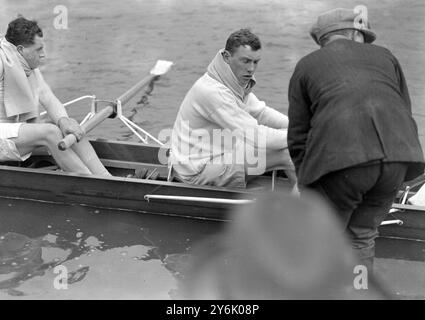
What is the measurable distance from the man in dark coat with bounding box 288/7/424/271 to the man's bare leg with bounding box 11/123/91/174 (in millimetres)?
2276

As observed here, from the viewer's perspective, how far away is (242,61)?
4816mm

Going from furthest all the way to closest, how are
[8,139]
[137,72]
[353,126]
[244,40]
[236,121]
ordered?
[137,72] → [8,139] → [236,121] → [244,40] → [353,126]

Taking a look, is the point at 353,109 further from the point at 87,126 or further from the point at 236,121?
the point at 87,126

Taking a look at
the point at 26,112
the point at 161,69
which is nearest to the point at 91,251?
the point at 26,112

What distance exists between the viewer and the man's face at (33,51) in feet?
17.7

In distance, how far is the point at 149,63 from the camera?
1037 centimetres

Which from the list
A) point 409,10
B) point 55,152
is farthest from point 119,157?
point 409,10

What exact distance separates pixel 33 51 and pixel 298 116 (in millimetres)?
2537

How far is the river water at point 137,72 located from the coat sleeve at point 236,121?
1.00 meters

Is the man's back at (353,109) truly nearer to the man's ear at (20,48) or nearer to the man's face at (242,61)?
the man's face at (242,61)

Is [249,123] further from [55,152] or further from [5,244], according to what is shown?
[5,244]

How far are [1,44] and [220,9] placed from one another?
24.0 ft

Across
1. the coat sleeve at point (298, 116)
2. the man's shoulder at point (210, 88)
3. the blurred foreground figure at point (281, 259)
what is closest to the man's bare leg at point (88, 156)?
the man's shoulder at point (210, 88)

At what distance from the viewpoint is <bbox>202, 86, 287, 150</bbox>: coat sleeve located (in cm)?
485
